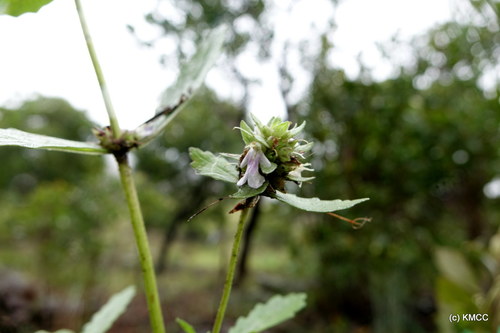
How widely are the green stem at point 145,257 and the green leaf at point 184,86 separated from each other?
67 mm

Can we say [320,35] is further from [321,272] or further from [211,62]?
[211,62]

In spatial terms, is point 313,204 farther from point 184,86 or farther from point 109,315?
point 109,315

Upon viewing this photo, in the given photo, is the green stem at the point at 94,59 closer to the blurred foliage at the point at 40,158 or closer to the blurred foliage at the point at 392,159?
the blurred foliage at the point at 392,159

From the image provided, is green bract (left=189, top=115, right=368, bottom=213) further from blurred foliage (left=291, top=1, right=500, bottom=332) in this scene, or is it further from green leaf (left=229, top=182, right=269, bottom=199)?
blurred foliage (left=291, top=1, right=500, bottom=332)

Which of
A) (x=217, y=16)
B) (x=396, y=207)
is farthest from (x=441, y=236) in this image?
(x=217, y=16)

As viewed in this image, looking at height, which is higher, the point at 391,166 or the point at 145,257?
the point at 391,166

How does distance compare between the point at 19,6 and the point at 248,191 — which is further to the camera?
the point at 19,6

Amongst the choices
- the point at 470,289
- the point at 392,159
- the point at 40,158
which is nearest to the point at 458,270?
the point at 470,289

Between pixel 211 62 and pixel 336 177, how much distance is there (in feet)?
7.32

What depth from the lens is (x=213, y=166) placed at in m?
0.41

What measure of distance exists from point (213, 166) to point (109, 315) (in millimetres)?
364

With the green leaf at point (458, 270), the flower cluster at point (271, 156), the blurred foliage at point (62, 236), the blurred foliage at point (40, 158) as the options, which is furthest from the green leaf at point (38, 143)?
the blurred foliage at point (40, 158)

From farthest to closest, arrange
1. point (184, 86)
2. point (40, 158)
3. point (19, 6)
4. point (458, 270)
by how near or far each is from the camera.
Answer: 1. point (40, 158)
2. point (458, 270)
3. point (184, 86)
4. point (19, 6)

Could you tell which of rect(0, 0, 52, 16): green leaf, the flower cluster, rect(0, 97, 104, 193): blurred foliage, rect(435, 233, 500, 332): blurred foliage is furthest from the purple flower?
rect(0, 97, 104, 193): blurred foliage
